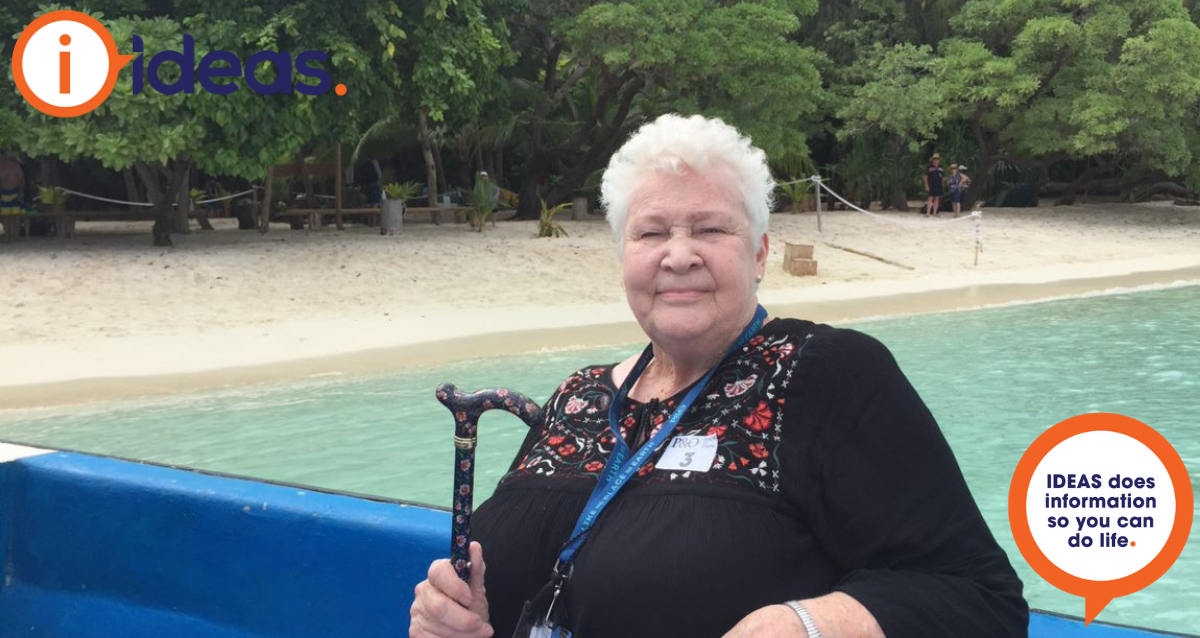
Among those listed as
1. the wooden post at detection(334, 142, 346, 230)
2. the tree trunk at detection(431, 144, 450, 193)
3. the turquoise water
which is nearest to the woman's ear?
the turquoise water

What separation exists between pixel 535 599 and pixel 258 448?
19.0ft

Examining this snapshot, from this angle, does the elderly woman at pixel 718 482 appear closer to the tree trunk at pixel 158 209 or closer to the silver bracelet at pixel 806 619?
the silver bracelet at pixel 806 619

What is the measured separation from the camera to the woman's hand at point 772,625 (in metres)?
1.48

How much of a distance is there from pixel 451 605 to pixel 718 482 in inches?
17.5

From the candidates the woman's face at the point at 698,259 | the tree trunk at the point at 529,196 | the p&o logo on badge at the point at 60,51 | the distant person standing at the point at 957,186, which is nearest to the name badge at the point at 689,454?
the woman's face at the point at 698,259

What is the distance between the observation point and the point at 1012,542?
17.9 ft

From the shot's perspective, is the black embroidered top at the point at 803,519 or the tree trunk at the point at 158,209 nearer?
the black embroidered top at the point at 803,519

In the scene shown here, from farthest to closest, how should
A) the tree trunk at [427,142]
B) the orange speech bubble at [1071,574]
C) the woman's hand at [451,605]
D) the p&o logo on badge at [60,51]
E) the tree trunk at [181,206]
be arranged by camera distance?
1. the tree trunk at [427,142]
2. the tree trunk at [181,206]
3. the p&o logo on badge at [60,51]
4. the orange speech bubble at [1071,574]
5. the woman's hand at [451,605]

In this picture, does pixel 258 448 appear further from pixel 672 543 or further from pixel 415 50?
pixel 415 50

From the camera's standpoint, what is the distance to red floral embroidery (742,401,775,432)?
1.63 metres

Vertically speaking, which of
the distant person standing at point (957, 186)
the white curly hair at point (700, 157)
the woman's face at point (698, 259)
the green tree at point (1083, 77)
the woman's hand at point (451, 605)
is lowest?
the woman's hand at point (451, 605)

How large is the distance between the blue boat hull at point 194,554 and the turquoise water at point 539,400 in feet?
8.00

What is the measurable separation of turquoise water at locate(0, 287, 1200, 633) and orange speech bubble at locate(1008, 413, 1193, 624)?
13 centimetres

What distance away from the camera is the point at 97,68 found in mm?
13500
